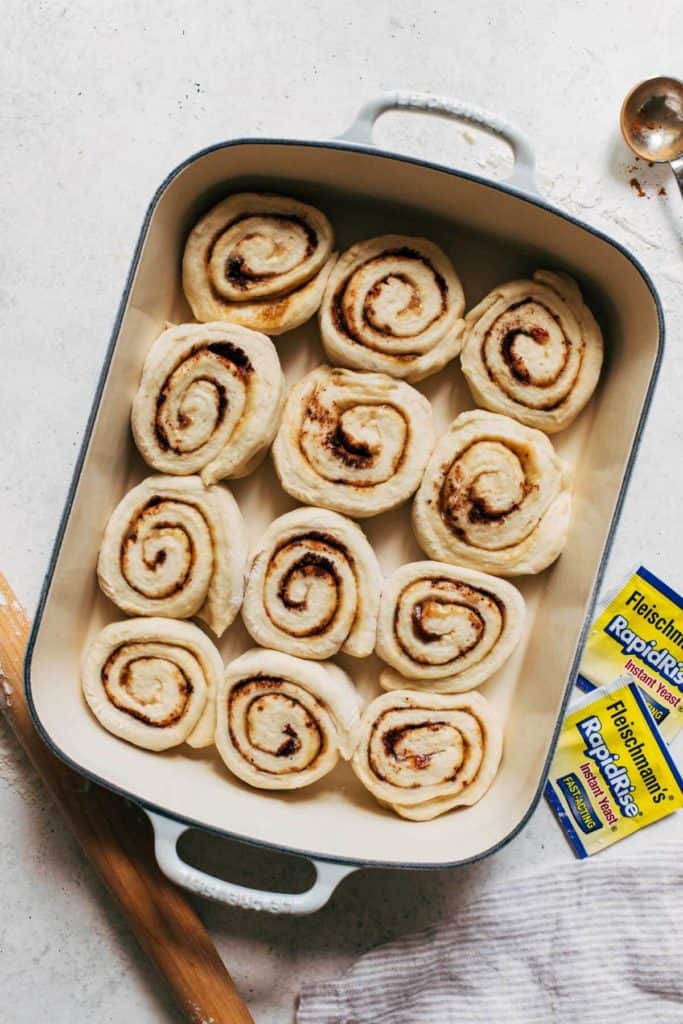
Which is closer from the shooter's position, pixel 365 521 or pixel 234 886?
pixel 234 886

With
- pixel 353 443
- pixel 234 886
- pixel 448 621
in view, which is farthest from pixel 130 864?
pixel 353 443

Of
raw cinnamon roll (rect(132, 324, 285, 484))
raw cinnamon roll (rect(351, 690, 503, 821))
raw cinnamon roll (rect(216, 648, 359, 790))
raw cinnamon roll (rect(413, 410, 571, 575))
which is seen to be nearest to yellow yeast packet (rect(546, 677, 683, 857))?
raw cinnamon roll (rect(351, 690, 503, 821))

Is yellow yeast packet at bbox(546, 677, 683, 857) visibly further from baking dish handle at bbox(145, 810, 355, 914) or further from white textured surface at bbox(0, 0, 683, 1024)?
baking dish handle at bbox(145, 810, 355, 914)

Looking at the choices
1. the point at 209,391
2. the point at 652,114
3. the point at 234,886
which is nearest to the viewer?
the point at 234,886

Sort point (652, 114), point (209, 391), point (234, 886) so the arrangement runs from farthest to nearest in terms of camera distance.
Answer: point (652, 114)
point (209, 391)
point (234, 886)

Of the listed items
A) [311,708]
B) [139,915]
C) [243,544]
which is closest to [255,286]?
[243,544]

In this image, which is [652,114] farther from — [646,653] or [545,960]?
[545,960]
